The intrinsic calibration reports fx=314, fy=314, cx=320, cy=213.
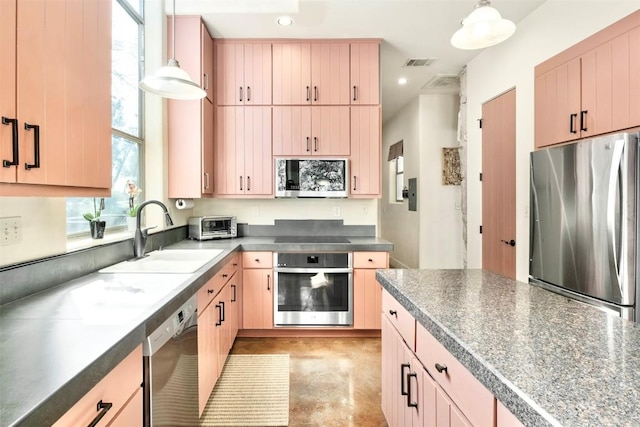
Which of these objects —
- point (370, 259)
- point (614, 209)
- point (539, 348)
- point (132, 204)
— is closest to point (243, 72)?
point (132, 204)

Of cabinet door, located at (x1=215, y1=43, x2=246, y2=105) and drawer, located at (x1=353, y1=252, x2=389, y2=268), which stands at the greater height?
cabinet door, located at (x1=215, y1=43, x2=246, y2=105)

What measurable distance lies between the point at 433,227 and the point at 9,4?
4658mm

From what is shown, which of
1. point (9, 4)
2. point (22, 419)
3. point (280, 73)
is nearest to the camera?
point (22, 419)

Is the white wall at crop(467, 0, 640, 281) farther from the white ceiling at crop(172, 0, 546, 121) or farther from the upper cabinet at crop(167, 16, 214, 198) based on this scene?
the upper cabinet at crop(167, 16, 214, 198)

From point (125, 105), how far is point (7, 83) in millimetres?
1721

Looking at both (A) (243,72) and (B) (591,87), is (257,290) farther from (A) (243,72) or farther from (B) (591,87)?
(B) (591,87)

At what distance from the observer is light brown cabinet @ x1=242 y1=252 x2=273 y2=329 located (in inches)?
115

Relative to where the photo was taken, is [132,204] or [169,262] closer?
[169,262]

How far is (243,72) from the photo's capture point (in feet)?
10.4

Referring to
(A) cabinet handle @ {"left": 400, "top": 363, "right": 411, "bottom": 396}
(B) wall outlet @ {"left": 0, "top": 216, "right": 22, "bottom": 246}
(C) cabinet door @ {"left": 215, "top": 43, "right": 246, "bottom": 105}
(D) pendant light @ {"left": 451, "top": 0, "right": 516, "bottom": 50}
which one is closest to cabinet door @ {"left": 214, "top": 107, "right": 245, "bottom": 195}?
(C) cabinet door @ {"left": 215, "top": 43, "right": 246, "bottom": 105}

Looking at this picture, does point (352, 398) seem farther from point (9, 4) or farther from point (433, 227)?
point (433, 227)

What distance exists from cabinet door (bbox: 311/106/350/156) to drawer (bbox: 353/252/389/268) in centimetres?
103

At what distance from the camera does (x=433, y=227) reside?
4688 mm

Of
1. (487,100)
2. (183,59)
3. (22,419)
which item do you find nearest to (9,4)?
(22,419)
